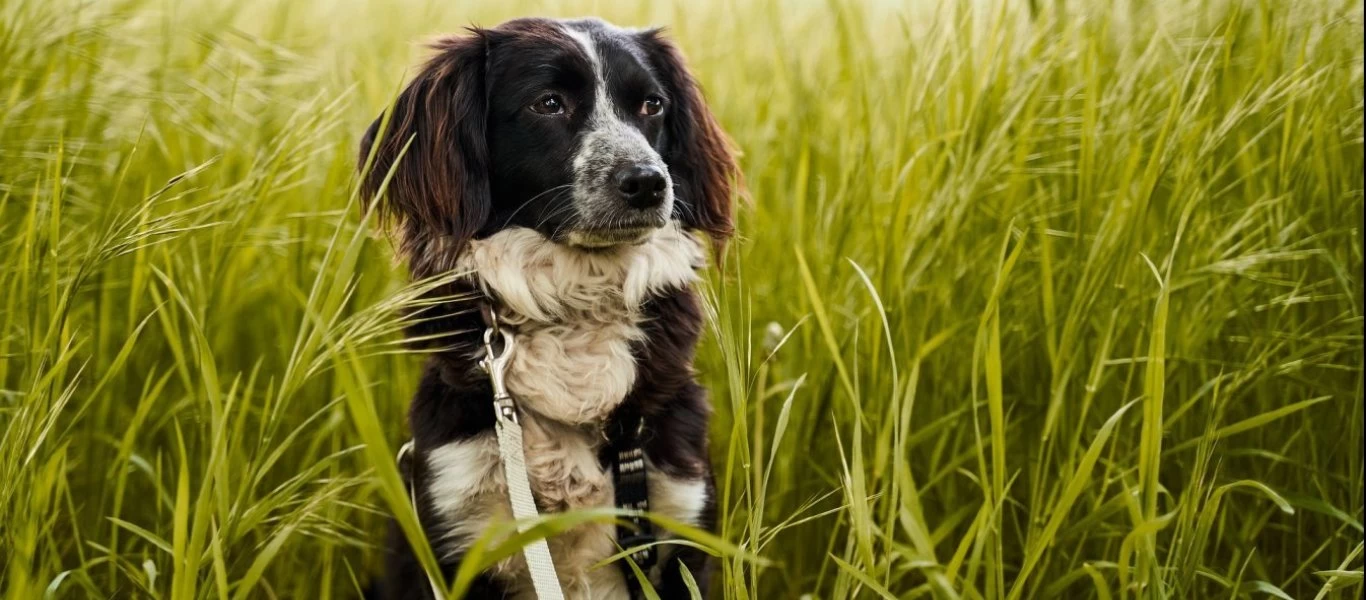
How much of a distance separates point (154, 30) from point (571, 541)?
2318 millimetres

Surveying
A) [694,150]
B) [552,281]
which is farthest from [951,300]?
[552,281]

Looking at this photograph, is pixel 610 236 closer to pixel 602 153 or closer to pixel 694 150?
pixel 602 153

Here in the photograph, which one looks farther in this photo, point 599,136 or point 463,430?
point 599,136

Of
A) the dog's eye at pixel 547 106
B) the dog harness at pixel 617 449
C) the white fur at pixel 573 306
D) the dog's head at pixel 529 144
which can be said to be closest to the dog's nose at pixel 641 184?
the dog's head at pixel 529 144

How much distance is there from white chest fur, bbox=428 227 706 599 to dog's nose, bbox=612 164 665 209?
0.47 ft

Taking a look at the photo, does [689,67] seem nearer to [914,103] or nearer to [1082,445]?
[914,103]

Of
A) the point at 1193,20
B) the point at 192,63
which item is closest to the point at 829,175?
the point at 1193,20

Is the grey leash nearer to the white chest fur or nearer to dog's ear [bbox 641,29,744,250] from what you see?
the white chest fur

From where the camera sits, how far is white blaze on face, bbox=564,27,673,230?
7.25ft

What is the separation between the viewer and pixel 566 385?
85.4 inches

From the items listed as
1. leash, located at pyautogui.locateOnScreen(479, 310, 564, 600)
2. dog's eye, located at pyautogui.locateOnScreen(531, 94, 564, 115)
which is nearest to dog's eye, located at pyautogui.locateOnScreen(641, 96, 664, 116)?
dog's eye, located at pyautogui.locateOnScreen(531, 94, 564, 115)

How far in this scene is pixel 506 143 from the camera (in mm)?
2342

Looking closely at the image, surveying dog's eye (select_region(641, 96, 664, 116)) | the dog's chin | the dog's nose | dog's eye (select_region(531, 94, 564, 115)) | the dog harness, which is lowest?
the dog harness

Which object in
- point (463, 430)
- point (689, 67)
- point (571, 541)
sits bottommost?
point (571, 541)
